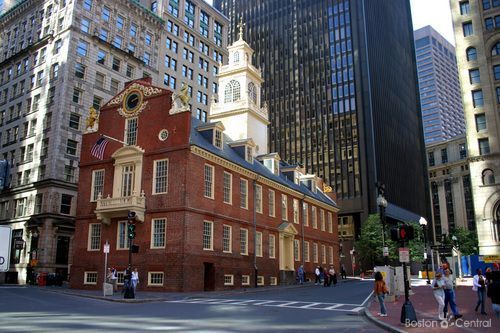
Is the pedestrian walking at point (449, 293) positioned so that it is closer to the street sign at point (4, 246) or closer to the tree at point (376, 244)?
the street sign at point (4, 246)

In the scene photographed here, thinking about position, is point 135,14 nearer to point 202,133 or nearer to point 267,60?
point 202,133

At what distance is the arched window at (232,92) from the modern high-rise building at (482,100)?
30.9 m

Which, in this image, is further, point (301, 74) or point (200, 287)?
point (301, 74)

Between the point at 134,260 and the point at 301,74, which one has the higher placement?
the point at 301,74

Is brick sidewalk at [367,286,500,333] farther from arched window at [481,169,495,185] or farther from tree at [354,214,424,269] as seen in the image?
tree at [354,214,424,269]

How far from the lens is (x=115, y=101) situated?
39.2 m

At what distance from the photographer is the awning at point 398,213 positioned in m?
102

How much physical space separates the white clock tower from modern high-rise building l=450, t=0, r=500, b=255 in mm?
27577

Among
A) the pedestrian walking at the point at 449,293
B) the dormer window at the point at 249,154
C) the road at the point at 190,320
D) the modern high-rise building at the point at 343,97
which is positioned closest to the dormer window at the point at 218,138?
the dormer window at the point at 249,154

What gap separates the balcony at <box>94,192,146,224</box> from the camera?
33.9 metres

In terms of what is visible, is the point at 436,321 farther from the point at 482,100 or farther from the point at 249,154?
the point at 482,100

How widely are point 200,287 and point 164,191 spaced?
7557 millimetres

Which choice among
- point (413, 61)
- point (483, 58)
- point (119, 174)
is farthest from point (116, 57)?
point (413, 61)

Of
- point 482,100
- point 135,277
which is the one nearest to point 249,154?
point 135,277
